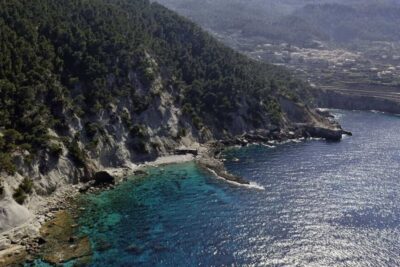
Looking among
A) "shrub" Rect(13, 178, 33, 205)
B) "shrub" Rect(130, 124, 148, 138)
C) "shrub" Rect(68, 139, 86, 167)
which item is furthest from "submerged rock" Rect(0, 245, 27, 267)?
"shrub" Rect(130, 124, 148, 138)

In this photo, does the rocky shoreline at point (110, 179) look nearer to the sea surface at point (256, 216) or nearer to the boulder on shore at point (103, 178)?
the boulder on shore at point (103, 178)

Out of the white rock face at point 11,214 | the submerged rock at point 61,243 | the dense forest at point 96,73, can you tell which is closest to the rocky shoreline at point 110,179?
the submerged rock at point 61,243

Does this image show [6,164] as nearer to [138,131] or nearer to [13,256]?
[13,256]

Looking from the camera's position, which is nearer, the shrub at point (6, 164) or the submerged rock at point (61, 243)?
the submerged rock at point (61, 243)

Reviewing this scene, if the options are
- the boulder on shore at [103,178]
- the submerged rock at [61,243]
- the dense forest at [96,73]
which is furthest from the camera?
the boulder on shore at [103,178]

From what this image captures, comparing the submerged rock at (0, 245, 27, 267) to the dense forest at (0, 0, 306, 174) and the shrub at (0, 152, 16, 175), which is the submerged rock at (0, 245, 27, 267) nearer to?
the shrub at (0, 152, 16, 175)

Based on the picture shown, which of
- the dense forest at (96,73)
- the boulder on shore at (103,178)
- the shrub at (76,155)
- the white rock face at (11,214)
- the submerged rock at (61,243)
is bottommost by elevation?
the submerged rock at (61,243)

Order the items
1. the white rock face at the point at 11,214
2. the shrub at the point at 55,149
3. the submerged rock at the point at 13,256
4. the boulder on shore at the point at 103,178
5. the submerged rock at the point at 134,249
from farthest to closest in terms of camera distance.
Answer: the boulder on shore at the point at 103,178 → the shrub at the point at 55,149 → the white rock face at the point at 11,214 → the submerged rock at the point at 134,249 → the submerged rock at the point at 13,256

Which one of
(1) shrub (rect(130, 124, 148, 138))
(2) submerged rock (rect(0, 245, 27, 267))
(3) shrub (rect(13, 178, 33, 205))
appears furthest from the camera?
(1) shrub (rect(130, 124, 148, 138))
